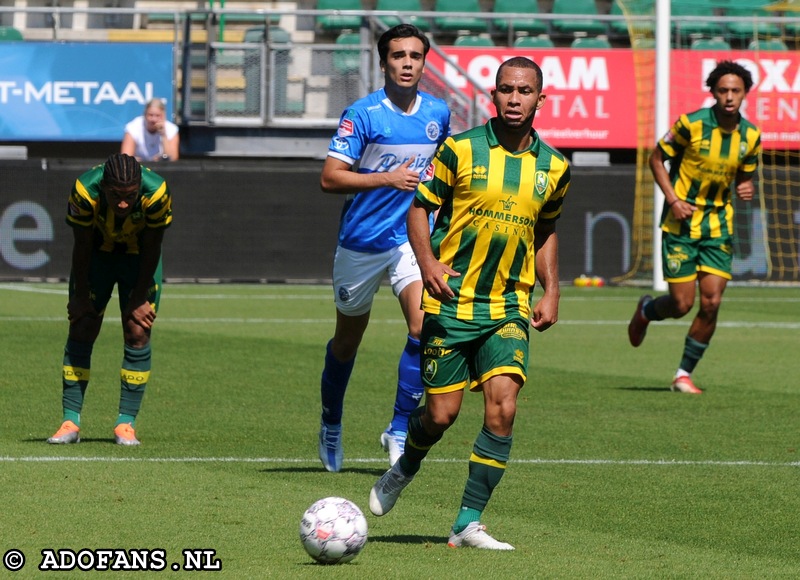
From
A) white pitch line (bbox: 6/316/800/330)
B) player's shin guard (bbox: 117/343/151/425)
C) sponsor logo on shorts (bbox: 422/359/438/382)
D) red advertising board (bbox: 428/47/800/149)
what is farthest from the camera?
red advertising board (bbox: 428/47/800/149)

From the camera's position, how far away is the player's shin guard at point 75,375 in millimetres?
8213

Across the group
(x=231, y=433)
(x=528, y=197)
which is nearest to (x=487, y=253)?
(x=528, y=197)

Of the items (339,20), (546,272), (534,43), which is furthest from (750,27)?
(546,272)

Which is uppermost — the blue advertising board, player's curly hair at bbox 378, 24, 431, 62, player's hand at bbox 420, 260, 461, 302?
the blue advertising board

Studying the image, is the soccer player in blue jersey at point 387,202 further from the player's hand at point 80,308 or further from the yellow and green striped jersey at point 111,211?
the player's hand at point 80,308

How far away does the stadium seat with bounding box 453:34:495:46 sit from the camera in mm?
23703

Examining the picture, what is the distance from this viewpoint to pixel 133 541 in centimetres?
547

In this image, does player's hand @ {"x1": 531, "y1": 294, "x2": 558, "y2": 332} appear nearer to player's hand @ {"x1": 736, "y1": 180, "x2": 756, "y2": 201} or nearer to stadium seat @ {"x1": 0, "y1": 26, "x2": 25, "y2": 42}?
player's hand @ {"x1": 736, "y1": 180, "x2": 756, "y2": 201}

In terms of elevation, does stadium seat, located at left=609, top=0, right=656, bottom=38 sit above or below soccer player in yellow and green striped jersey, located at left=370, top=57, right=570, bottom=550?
above

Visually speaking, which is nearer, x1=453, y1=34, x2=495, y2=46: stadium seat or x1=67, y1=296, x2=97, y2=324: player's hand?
x1=67, y1=296, x2=97, y2=324: player's hand

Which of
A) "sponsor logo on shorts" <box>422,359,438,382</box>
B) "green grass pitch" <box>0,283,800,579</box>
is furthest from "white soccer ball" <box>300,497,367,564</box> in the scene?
"sponsor logo on shorts" <box>422,359,438,382</box>

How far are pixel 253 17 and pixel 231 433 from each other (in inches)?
611

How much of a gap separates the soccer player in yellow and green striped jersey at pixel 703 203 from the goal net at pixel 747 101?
28.6 feet

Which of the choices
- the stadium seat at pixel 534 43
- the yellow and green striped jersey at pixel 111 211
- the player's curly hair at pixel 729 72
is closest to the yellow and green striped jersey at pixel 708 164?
the player's curly hair at pixel 729 72
